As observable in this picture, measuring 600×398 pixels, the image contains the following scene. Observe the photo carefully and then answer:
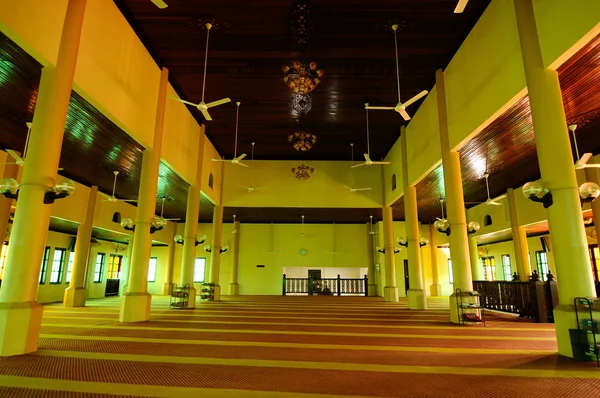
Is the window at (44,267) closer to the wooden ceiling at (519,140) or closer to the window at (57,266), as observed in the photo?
the window at (57,266)

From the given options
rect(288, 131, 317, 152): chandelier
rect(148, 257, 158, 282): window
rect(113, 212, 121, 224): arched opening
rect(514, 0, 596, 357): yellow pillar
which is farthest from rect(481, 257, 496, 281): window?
rect(113, 212, 121, 224): arched opening

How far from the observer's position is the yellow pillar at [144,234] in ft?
24.2

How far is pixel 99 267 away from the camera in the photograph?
1862 centimetres

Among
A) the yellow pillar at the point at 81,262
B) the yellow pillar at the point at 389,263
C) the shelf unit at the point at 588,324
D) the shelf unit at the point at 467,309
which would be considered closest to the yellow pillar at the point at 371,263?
the yellow pillar at the point at 389,263

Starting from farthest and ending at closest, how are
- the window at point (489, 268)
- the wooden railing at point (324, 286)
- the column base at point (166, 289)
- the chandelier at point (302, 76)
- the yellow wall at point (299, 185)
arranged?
the wooden railing at point (324, 286)
the window at point (489, 268)
the column base at point (166, 289)
the yellow wall at point (299, 185)
the chandelier at point (302, 76)

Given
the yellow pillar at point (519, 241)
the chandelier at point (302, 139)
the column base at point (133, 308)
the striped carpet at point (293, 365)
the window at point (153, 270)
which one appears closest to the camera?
the striped carpet at point (293, 365)

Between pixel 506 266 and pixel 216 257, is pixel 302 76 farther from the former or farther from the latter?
pixel 506 266

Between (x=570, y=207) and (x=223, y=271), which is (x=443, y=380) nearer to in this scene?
(x=570, y=207)

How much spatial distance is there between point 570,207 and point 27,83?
9449 mm

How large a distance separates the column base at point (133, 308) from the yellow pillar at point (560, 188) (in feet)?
24.7

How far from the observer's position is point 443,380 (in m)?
3.35

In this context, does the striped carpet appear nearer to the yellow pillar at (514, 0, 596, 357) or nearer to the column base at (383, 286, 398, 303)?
the yellow pillar at (514, 0, 596, 357)

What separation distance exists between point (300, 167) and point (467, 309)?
950 centimetres

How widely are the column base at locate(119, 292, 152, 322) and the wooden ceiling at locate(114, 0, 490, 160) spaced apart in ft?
18.5
